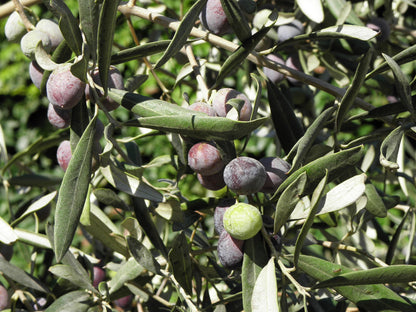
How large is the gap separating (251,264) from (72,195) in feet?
0.95

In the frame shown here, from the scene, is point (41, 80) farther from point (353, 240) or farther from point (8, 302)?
point (353, 240)

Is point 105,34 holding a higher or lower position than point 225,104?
higher

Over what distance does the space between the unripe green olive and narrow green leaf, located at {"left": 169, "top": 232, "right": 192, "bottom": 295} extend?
142mm

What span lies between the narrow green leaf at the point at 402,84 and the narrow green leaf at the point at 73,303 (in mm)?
696

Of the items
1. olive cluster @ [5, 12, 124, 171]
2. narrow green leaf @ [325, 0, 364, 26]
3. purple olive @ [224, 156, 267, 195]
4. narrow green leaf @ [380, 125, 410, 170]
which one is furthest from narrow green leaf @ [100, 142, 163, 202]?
narrow green leaf @ [325, 0, 364, 26]

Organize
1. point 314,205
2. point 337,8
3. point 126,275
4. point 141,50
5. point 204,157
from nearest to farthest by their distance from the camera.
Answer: point 314,205, point 204,157, point 141,50, point 126,275, point 337,8

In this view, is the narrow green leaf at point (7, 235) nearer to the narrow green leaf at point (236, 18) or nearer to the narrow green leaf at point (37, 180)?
the narrow green leaf at point (37, 180)

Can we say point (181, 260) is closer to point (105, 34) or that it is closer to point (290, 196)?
point (290, 196)

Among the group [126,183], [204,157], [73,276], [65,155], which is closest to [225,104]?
[204,157]

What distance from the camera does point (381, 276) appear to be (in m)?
0.69

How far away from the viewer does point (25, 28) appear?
100cm

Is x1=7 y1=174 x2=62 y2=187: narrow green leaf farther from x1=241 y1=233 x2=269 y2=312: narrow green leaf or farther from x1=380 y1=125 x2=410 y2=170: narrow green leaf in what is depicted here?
x1=380 y1=125 x2=410 y2=170: narrow green leaf

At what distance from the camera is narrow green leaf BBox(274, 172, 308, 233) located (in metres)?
0.71

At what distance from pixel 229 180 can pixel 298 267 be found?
0.19m
